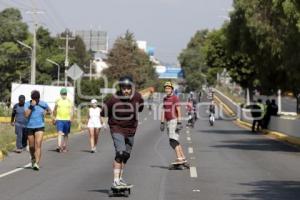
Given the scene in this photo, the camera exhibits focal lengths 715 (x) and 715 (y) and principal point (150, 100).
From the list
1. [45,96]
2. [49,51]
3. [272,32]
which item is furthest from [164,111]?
[49,51]

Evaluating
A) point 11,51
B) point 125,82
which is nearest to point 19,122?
point 125,82

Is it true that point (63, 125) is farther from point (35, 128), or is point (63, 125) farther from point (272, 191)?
point (272, 191)

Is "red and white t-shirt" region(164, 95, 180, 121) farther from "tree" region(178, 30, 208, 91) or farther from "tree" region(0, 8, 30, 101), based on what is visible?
"tree" region(178, 30, 208, 91)

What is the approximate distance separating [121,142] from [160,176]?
3.29 metres

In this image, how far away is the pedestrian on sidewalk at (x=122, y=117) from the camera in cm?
1230

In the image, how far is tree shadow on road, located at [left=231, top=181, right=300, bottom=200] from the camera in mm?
12295

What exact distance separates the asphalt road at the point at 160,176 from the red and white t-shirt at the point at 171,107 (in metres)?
1.27

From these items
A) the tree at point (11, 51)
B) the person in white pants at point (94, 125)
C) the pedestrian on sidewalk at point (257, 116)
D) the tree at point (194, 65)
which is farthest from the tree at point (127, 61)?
the person in white pants at point (94, 125)

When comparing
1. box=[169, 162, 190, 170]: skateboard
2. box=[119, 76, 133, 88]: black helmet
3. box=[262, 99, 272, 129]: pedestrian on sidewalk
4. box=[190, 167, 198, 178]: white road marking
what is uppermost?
box=[119, 76, 133, 88]: black helmet

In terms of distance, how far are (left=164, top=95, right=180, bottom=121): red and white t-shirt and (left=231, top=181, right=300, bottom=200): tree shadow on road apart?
10.7ft

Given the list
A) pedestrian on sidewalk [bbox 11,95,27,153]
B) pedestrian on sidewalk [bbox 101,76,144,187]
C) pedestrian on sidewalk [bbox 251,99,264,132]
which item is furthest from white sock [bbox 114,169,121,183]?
pedestrian on sidewalk [bbox 251,99,264,132]

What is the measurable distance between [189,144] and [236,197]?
14.8m

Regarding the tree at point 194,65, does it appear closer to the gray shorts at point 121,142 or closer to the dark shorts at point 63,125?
the dark shorts at point 63,125

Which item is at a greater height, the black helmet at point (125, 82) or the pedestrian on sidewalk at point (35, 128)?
the black helmet at point (125, 82)
